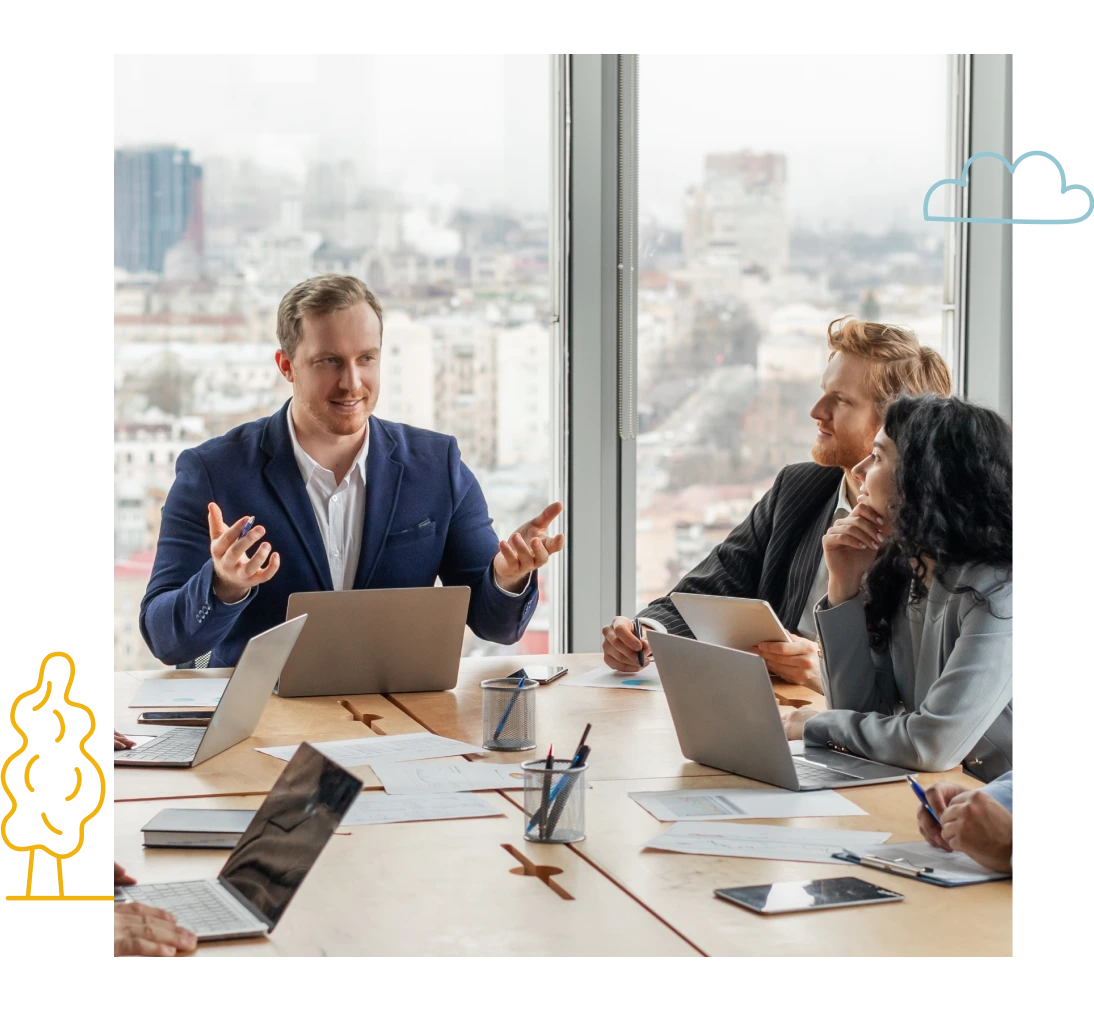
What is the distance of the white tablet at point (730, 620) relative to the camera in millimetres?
2674

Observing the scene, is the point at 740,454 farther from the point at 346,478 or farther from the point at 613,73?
the point at 346,478

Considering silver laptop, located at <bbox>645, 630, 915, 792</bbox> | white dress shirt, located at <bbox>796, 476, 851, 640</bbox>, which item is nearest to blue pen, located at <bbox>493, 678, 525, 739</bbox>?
silver laptop, located at <bbox>645, 630, 915, 792</bbox>

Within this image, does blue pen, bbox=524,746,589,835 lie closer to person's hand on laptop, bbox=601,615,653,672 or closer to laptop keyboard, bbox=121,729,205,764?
laptop keyboard, bbox=121,729,205,764

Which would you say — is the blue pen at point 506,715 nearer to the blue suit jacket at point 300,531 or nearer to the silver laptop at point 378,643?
the silver laptop at point 378,643

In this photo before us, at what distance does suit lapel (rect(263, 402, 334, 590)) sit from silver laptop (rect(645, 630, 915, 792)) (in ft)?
3.91

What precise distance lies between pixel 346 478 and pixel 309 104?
1439 mm

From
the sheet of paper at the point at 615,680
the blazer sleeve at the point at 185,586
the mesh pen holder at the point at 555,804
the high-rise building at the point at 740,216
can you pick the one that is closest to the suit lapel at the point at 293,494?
the blazer sleeve at the point at 185,586

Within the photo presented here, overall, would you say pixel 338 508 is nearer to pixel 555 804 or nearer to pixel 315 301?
pixel 315 301

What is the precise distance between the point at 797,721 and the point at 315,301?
5.28 feet

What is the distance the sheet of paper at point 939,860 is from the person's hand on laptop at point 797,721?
555 mm

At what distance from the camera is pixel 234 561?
2633 mm

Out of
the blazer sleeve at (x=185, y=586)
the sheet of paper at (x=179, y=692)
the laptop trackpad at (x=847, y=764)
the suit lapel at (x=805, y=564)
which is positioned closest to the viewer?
the laptop trackpad at (x=847, y=764)

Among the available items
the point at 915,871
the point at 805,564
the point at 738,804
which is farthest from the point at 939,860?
the point at 805,564

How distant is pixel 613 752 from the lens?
7.07 feet
